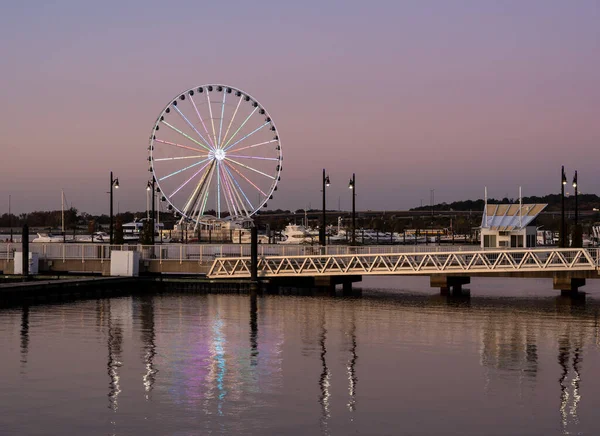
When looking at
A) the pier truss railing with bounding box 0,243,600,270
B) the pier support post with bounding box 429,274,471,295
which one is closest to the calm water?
the pier truss railing with bounding box 0,243,600,270

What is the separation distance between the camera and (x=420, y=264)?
5816 centimetres

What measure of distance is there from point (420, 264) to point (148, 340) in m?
24.4

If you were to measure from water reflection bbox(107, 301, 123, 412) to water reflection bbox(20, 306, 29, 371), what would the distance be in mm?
3028

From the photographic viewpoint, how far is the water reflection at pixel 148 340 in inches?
1134

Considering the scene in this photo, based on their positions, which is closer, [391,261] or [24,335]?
[24,335]

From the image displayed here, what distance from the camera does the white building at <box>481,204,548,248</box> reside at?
6938cm

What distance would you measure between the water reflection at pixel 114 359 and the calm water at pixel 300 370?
0.22 feet

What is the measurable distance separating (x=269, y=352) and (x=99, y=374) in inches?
283

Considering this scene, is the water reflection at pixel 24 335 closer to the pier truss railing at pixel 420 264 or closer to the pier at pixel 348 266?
the pier at pixel 348 266

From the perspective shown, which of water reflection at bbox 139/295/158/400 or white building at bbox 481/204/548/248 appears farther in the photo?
white building at bbox 481/204/548/248

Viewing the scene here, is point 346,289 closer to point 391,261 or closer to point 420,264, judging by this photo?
point 391,261

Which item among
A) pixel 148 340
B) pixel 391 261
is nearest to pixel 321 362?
pixel 148 340

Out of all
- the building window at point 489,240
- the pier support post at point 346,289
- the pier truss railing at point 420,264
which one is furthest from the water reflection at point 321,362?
the building window at point 489,240

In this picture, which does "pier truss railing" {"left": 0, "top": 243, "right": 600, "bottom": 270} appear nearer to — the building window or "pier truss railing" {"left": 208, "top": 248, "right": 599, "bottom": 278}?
"pier truss railing" {"left": 208, "top": 248, "right": 599, "bottom": 278}
